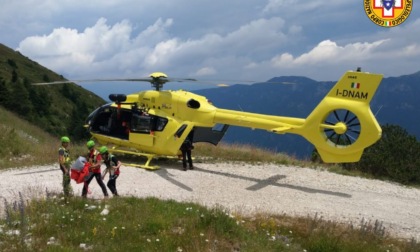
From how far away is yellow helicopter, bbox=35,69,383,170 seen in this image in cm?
1402

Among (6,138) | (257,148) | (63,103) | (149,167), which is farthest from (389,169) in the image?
(63,103)

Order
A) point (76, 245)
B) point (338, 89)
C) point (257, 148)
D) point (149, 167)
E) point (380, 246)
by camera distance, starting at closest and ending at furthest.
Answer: point (76, 245)
point (380, 246)
point (338, 89)
point (149, 167)
point (257, 148)

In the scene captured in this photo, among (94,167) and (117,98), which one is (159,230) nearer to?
(94,167)

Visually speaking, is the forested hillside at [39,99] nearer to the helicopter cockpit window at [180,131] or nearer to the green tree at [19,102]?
the green tree at [19,102]

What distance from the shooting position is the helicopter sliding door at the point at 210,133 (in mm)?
18406

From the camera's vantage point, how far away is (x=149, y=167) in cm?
1745

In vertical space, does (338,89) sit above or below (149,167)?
above

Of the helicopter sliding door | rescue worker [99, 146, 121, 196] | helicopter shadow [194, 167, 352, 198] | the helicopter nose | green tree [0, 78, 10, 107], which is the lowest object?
helicopter shadow [194, 167, 352, 198]

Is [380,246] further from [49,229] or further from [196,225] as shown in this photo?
[49,229]

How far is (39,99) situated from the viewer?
234ft

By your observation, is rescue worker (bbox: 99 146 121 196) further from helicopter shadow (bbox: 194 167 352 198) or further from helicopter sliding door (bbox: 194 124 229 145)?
helicopter sliding door (bbox: 194 124 229 145)

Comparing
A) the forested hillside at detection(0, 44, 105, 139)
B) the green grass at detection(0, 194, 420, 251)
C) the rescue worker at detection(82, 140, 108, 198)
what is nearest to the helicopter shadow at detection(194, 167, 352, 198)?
the green grass at detection(0, 194, 420, 251)

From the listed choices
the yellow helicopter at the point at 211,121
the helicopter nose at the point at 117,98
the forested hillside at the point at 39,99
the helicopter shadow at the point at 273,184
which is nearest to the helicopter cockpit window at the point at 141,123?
the yellow helicopter at the point at 211,121

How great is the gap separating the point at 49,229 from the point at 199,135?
10438 mm
